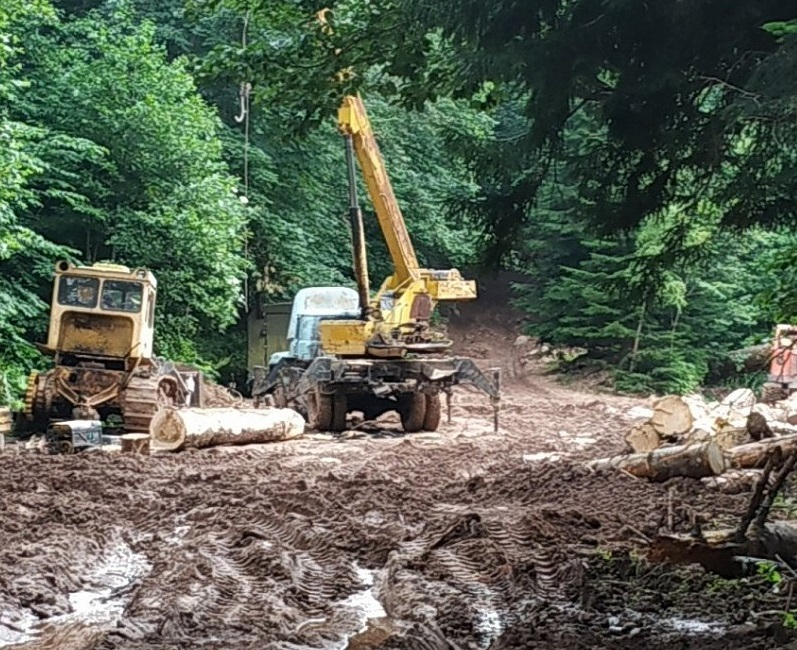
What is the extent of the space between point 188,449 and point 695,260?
7.82 meters

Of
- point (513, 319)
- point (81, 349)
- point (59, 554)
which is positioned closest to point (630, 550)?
point (59, 554)

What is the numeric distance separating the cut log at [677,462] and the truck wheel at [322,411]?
612 centimetres

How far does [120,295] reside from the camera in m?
14.5

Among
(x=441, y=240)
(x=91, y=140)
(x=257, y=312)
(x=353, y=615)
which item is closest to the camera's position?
(x=353, y=615)

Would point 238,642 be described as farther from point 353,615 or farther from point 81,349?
point 81,349

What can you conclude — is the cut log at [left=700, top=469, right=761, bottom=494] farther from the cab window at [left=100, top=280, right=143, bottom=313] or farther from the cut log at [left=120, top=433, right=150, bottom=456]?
the cab window at [left=100, top=280, right=143, bottom=313]

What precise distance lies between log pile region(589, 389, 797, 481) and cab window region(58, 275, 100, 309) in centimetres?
732

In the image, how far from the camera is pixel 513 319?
123 ft

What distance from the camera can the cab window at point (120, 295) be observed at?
571 inches

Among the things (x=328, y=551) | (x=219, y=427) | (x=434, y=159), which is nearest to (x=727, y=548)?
(x=328, y=551)

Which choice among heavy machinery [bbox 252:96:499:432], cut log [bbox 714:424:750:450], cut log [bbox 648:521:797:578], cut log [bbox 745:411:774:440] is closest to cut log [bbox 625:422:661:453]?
cut log [bbox 714:424:750:450]

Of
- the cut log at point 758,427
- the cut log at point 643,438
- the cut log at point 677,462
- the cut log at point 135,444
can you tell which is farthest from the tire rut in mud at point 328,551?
the cut log at point 758,427

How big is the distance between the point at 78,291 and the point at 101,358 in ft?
3.14

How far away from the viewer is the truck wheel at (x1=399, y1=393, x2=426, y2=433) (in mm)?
16016
